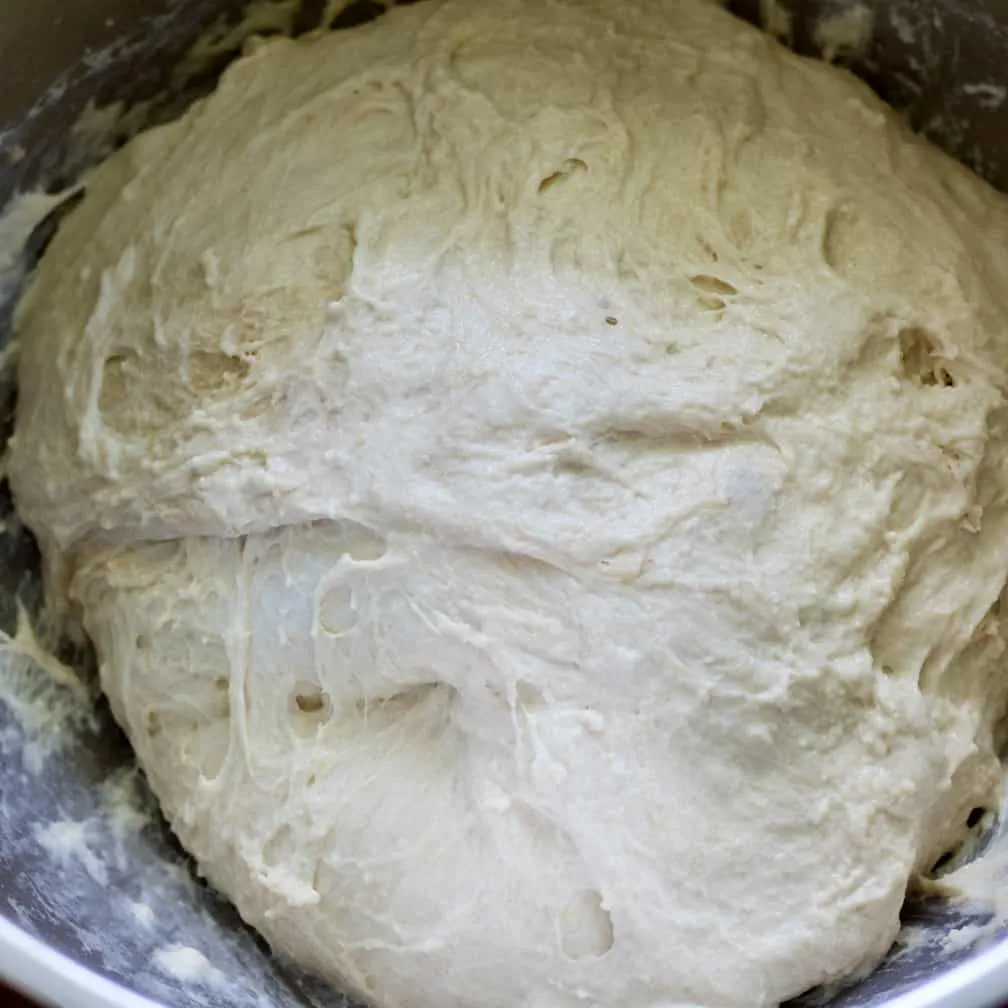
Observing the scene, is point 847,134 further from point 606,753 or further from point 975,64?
point 606,753

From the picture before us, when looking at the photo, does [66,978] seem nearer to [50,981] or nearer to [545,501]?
[50,981]

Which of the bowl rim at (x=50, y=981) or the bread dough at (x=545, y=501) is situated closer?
the bowl rim at (x=50, y=981)

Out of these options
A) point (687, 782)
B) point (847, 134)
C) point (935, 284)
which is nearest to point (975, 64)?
point (847, 134)

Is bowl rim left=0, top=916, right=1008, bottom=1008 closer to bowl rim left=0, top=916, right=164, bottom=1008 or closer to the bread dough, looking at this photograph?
bowl rim left=0, top=916, right=164, bottom=1008

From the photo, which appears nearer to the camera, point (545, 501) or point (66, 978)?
point (66, 978)

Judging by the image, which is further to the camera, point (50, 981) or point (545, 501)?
point (545, 501)

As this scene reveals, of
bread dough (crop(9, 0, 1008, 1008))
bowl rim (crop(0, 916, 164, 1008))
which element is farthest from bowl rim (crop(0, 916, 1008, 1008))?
bread dough (crop(9, 0, 1008, 1008))

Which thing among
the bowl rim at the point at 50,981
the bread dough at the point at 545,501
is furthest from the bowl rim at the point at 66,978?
the bread dough at the point at 545,501

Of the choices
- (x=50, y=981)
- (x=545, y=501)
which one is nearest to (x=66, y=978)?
(x=50, y=981)

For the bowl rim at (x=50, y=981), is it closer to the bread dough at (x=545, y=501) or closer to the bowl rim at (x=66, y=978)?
the bowl rim at (x=66, y=978)
